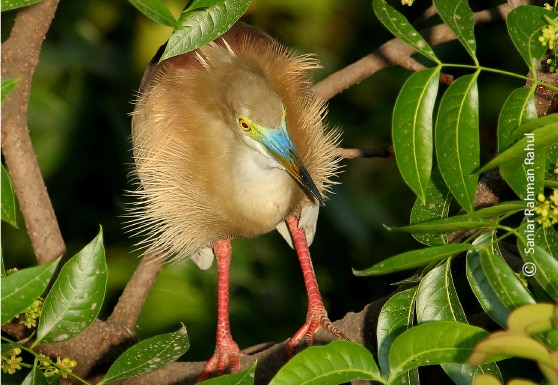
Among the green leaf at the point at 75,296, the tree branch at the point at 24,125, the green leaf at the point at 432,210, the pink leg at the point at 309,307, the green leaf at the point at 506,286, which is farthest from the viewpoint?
the tree branch at the point at 24,125

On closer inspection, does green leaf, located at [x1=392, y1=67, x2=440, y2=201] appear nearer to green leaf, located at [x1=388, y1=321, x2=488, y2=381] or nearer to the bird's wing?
green leaf, located at [x1=388, y1=321, x2=488, y2=381]

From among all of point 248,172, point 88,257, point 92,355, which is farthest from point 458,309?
point 92,355

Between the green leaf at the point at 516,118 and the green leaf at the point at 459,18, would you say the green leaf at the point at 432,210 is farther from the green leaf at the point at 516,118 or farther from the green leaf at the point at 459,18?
the green leaf at the point at 459,18

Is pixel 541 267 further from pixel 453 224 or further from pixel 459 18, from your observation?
pixel 459 18

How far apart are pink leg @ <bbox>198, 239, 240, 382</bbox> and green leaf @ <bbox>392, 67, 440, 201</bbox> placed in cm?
127

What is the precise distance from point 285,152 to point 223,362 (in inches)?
30.4

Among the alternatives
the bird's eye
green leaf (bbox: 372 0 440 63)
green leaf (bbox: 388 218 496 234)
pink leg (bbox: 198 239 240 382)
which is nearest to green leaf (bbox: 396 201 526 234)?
green leaf (bbox: 388 218 496 234)

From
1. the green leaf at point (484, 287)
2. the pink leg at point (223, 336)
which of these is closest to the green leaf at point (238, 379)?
the green leaf at point (484, 287)

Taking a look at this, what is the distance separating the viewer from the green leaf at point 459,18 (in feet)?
5.22

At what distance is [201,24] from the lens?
1.55 meters

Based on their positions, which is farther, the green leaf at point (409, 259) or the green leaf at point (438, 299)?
the green leaf at point (438, 299)

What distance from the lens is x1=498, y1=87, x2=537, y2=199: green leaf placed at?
64.1 inches

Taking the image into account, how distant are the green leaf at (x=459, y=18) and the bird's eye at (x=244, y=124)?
0.92 meters

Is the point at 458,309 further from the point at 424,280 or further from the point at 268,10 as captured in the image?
the point at 268,10
